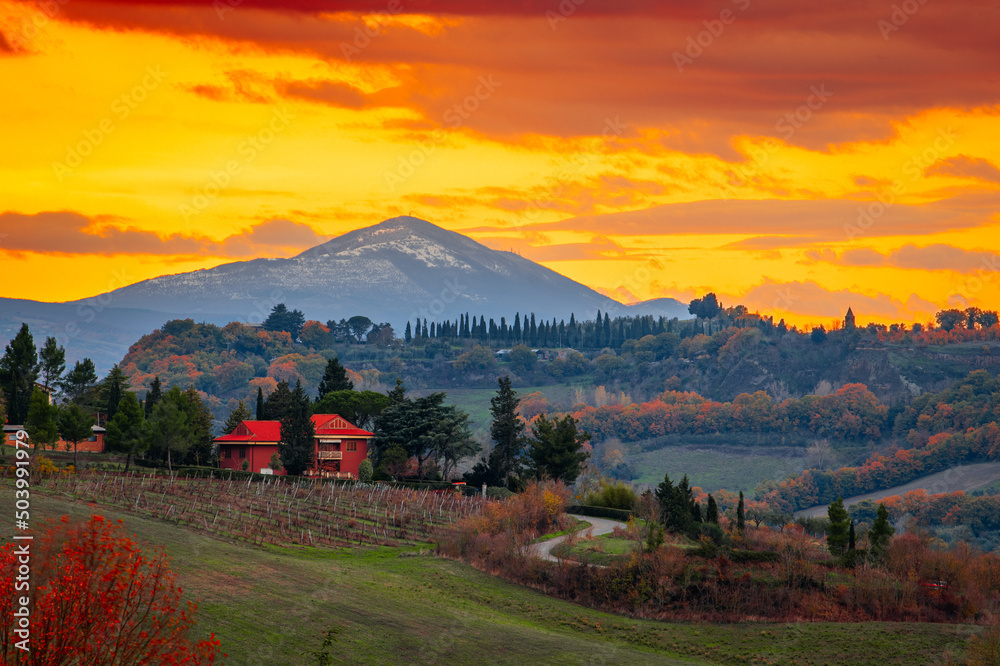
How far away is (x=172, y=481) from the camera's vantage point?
191 ft

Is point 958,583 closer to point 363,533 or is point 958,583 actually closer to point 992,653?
point 992,653

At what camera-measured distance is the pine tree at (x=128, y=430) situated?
6500 cm

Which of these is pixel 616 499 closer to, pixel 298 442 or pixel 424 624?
pixel 298 442

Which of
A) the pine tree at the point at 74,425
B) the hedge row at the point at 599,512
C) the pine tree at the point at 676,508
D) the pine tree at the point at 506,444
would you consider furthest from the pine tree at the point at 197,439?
the pine tree at the point at 676,508

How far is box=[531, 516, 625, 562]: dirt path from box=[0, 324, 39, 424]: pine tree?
139 feet

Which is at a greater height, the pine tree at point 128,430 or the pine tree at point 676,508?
the pine tree at point 128,430

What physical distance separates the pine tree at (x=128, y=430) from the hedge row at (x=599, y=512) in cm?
3116

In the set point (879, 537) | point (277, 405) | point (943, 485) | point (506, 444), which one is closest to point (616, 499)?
point (506, 444)

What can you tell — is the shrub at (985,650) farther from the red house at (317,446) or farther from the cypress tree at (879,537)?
the red house at (317,446)

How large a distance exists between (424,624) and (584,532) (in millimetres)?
26941

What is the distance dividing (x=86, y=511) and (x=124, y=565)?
75.0ft

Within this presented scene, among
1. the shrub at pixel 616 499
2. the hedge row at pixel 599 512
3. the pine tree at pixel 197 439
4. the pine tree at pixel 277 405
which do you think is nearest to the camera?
the hedge row at pixel 599 512

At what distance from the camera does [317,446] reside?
8388 centimetres

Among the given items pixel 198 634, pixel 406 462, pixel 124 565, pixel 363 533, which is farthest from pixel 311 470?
pixel 124 565
